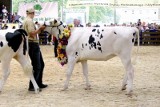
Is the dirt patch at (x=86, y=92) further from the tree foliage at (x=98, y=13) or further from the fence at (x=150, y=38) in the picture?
the tree foliage at (x=98, y=13)

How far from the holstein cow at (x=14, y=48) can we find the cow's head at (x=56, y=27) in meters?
0.82

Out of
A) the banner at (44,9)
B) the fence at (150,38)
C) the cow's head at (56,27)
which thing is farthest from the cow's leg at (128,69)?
the banner at (44,9)

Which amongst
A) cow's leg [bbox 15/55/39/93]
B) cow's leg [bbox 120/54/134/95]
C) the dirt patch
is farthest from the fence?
cow's leg [bbox 15/55/39/93]

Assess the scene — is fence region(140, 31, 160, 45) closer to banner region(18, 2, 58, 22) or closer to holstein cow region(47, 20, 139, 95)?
banner region(18, 2, 58, 22)

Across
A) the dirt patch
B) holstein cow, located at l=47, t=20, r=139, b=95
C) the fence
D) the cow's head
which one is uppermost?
the cow's head

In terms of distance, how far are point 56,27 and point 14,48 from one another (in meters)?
1.19

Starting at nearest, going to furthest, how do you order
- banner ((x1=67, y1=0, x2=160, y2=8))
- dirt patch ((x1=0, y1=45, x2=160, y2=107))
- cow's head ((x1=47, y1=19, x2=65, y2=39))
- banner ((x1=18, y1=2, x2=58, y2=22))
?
dirt patch ((x1=0, y1=45, x2=160, y2=107))
cow's head ((x1=47, y1=19, x2=65, y2=39))
banner ((x1=18, y1=2, x2=58, y2=22))
banner ((x1=67, y1=0, x2=160, y2=8))

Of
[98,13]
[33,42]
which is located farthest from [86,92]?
[98,13]

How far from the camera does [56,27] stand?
338 inches

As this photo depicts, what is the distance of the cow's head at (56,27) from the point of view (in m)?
8.54

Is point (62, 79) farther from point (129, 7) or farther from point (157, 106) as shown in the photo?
point (129, 7)

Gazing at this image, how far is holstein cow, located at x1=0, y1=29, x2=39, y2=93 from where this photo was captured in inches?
311

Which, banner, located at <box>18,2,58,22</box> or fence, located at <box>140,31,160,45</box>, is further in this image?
banner, located at <box>18,2,58,22</box>

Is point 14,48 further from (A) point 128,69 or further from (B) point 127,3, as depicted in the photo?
(B) point 127,3
